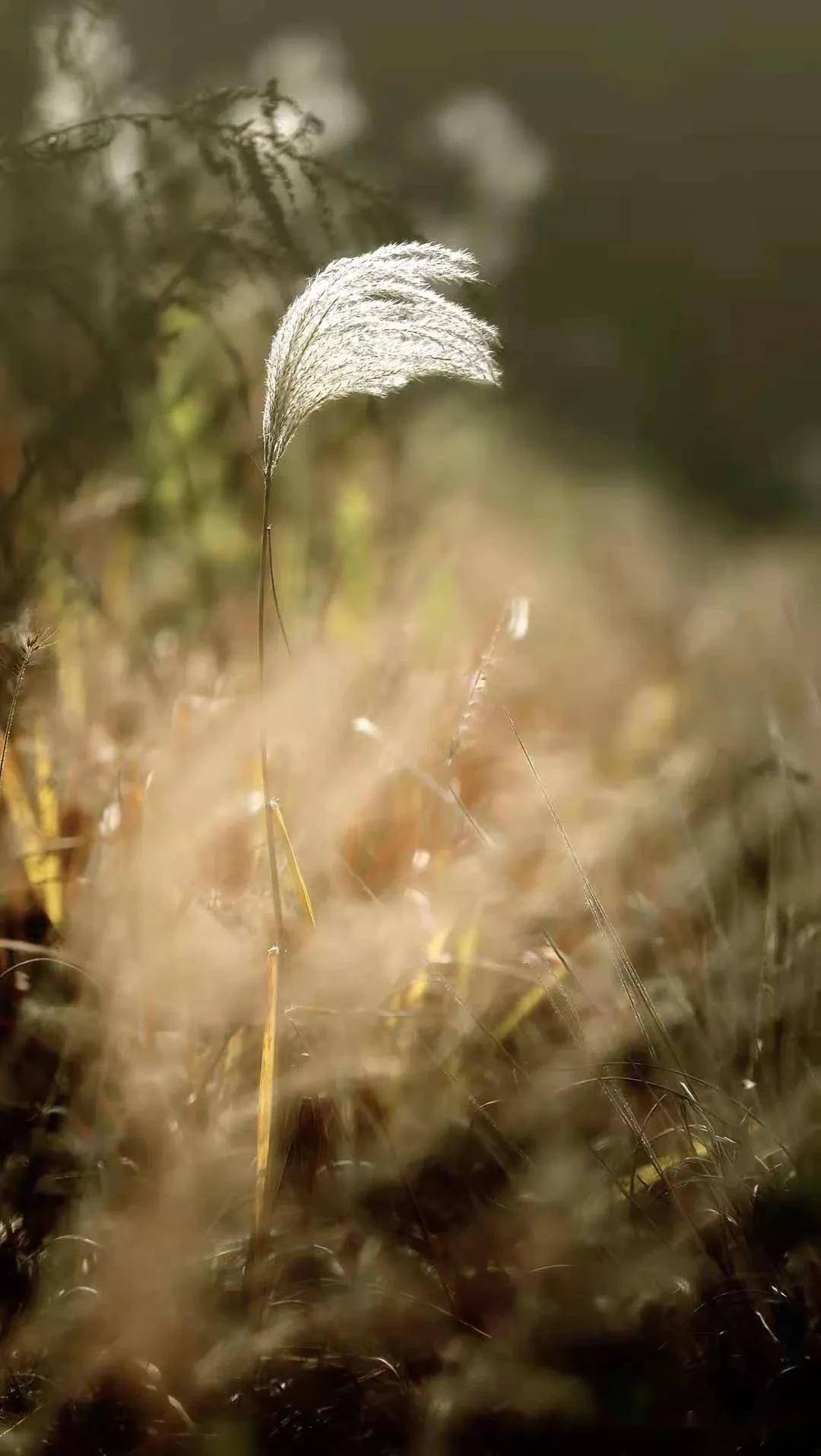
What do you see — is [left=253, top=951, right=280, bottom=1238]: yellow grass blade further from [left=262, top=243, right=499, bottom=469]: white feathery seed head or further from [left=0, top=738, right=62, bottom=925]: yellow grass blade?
[left=262, top=243, right=499, bottom=469]: white feathery seed head

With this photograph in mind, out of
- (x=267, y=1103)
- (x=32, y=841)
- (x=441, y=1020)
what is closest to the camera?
(x=267, y=1103)

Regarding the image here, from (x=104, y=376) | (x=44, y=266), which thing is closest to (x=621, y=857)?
(x=104, y=376)

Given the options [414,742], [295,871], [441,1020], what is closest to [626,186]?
[414,742]

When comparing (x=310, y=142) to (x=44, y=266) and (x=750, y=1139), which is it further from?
(x=750, y=1139)

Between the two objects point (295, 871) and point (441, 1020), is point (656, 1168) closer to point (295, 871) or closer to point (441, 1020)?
point (441, 1020)

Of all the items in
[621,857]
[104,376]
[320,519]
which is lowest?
[621,857]

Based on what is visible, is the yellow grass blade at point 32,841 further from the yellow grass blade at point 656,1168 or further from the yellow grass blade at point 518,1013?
the yellow grass blade at point 656,1168

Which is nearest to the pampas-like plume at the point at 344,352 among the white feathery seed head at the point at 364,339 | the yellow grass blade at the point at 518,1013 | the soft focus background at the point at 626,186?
the white feathery seed head at the point at 364,339

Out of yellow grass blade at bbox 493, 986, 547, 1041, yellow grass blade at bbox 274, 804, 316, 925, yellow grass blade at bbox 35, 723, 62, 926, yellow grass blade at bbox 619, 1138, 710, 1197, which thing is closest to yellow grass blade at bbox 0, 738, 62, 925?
yellow grass blade at bbox 35, 723, 62, 926
